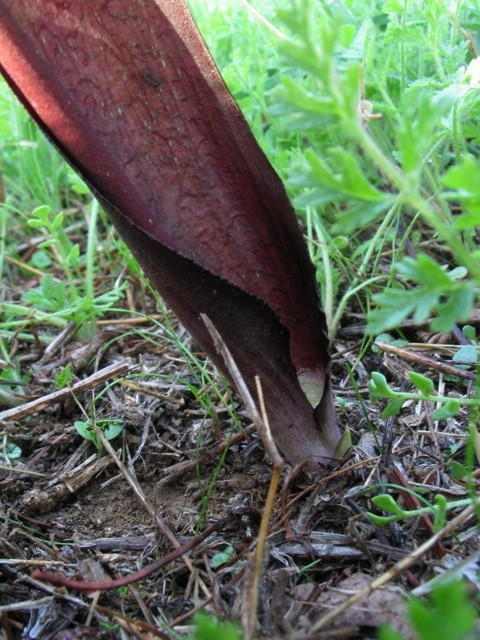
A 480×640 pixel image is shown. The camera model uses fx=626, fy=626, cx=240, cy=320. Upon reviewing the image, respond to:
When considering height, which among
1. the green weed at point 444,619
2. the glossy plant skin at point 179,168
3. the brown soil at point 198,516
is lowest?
the brown soil at point 198,516

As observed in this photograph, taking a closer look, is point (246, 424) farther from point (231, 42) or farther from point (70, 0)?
point (231, 42)

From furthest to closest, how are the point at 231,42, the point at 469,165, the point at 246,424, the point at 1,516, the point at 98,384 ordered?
1. the point at 231,42
2. the point at 98,384
3. the point at 246,424
4. the point at 1,516
5. the point at 469,165

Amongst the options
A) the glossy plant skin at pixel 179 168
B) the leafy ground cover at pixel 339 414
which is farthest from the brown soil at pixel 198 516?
the glossy plant skin at pixel 179 168

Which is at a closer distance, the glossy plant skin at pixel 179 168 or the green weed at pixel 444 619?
the green weed at pixel 444 619

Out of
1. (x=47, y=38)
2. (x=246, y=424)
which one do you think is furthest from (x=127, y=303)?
(x=47, y=38)

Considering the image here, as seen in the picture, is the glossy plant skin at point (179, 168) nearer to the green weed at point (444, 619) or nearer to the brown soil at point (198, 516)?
the brown soil at point (198, 516)

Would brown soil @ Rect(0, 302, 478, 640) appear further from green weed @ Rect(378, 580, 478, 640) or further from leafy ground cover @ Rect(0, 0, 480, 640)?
green weed @ Rect(378, 580, 478, 640)
